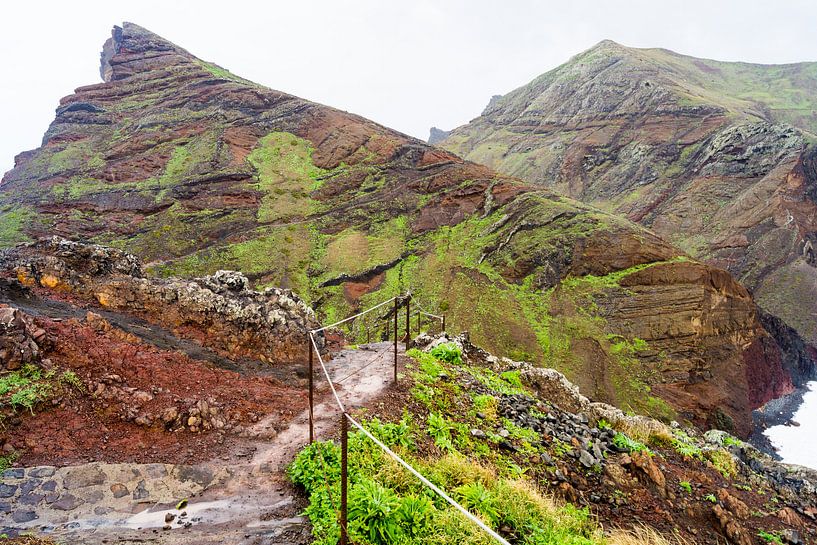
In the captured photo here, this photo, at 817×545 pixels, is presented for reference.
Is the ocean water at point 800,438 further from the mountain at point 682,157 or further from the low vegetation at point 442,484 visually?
the low vegetation at point 442,484

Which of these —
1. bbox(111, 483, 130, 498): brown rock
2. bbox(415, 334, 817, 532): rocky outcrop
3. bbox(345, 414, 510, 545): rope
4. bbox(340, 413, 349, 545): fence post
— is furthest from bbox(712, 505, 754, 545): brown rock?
bbox(111, 483, 130, 498): brown rock

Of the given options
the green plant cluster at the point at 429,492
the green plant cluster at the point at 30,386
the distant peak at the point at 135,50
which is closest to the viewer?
the green plant cluster at the point at 429,492

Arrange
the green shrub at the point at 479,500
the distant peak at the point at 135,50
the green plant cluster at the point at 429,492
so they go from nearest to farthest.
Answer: the green plant cluster at the point at 429,492, the green shrub at the point at 479,500, the distant peak at the point at 135,50

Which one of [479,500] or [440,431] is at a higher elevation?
[479,500]

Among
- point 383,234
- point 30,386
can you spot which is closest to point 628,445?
point 30,386

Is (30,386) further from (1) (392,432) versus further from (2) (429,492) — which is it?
(2) (429,492)

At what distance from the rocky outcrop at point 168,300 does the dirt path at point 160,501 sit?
5.20 metres

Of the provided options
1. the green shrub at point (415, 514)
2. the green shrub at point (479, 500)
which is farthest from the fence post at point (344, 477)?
the green shrub at point (479, 500)

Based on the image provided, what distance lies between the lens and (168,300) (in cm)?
1243

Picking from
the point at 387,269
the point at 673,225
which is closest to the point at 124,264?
the point at 387,269

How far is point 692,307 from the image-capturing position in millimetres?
25938

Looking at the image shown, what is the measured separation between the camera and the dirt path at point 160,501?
520 cm

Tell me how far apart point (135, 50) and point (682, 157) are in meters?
85.6

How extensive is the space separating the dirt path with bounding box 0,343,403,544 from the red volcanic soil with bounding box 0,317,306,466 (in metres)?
0.40
